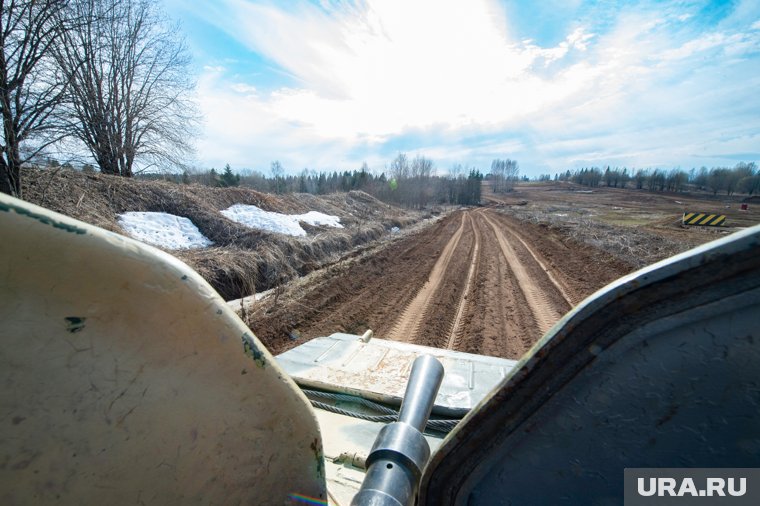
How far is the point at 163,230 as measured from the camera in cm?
1069

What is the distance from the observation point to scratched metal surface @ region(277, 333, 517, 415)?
2.37 metres

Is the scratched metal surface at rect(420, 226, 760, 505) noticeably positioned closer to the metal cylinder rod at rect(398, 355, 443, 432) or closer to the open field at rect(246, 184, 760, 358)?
the metal cylinder rod at rect(398, 355, 443, 432)

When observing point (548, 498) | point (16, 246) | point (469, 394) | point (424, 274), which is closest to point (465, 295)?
point (424, 274)

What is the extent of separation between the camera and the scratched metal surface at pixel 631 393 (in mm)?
636

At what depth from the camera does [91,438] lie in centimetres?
67

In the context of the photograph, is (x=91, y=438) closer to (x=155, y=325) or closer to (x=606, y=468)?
(x=155, y=325)

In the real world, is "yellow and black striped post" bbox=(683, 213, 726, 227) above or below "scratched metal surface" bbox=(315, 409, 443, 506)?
above

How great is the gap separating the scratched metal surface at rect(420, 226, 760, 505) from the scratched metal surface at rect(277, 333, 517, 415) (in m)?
1.39

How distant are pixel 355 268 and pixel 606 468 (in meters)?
10.4

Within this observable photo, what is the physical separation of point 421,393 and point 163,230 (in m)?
11.8

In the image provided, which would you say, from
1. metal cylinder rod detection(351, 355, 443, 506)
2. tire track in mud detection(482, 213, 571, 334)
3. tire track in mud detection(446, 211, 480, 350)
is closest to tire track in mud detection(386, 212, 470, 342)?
tire track in mud detection(446, 211, 480, 350)

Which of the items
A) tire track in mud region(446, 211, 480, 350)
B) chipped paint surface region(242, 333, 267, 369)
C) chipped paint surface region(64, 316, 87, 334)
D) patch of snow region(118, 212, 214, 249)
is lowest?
tire track in mud region(446, 211, 480, 350)

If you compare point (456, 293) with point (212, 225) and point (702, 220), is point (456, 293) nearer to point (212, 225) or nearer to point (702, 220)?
point (212, 225)

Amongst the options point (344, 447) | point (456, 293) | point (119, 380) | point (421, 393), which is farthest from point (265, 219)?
point (119, 380)
